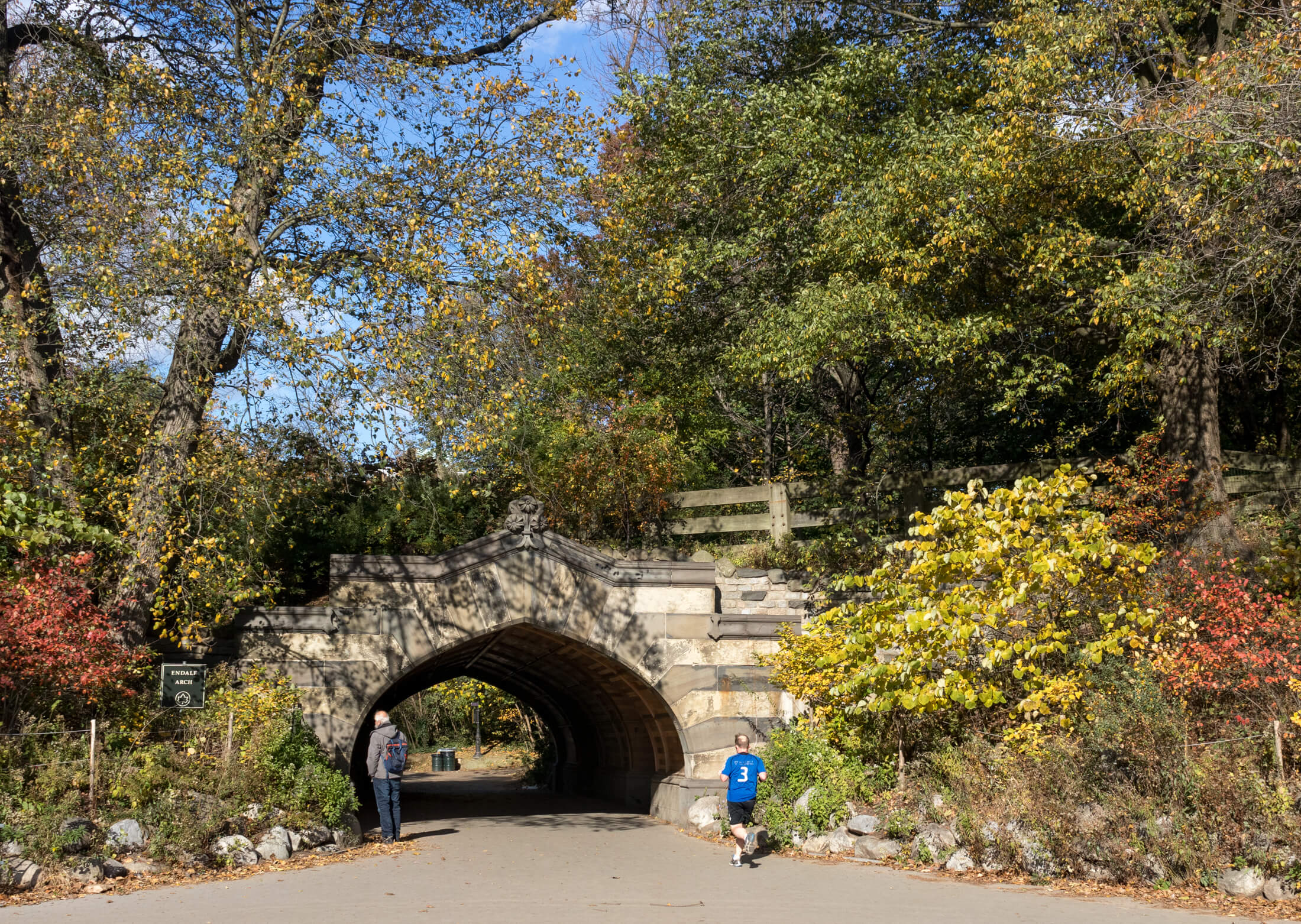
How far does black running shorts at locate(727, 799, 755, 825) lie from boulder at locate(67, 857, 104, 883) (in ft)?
17.6

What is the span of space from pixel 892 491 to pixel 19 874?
12564 millimetres

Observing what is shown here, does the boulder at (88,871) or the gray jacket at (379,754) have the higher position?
the gray jacket at (379,754)

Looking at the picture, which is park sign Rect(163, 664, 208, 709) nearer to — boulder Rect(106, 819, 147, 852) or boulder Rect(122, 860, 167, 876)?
boulder Rect(106, 819, 147, 852)

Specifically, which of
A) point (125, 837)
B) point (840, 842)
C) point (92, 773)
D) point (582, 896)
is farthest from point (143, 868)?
point (840, 842)

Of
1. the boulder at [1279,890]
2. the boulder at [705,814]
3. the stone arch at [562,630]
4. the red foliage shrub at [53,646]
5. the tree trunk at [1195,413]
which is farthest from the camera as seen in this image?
the tree trunk at [1195,413]

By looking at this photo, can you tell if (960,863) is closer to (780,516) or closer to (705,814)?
(705,814)

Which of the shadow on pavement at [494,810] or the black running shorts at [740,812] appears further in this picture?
the shadow on pavement at [494,810]

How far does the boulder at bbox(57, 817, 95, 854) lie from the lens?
9.02m

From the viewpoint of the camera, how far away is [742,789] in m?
10.7

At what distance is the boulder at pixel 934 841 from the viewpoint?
9914 millimetres

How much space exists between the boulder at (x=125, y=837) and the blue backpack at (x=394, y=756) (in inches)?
97.1

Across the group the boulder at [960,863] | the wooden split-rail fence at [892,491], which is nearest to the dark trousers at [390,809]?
the boulder at [960,863]

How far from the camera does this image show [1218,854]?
27.7 ft

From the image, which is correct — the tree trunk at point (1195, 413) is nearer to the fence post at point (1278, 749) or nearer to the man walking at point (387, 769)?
the fence post at point (1278, 749)
